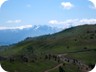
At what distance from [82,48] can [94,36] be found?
26276 mm

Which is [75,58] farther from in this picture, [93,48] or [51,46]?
[51,46]

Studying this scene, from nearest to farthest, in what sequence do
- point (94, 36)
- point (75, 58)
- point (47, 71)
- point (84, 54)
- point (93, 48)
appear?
point (47, 71), point (75, 58), point (84, 54), point (93, 48), point (94, 36)

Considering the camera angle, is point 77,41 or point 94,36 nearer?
point 77,41

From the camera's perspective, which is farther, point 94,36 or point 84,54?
point 94,36

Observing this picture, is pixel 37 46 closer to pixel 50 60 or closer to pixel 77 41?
pixel 77 41

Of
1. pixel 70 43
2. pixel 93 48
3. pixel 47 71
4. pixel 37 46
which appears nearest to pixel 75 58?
pixel 93 48

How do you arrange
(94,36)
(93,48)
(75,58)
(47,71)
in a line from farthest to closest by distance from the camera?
(94,36) < (93,48) < (75,58) < (47,71)

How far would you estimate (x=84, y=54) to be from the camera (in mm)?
92625

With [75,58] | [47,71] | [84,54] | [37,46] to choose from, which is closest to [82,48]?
[84,54]

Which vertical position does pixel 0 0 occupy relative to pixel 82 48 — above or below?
above

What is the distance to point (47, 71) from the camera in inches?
1703

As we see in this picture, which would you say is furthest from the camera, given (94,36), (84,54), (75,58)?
(94,36)

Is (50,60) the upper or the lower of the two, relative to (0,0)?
lower

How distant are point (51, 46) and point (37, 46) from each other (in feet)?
39.7
